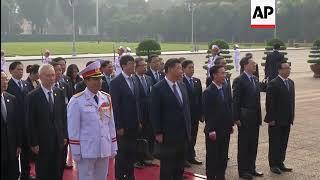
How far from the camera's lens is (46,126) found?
5.56 meters

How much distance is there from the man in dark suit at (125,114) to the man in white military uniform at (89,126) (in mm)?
1419

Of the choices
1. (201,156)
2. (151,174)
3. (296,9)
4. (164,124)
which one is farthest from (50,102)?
(296,9)

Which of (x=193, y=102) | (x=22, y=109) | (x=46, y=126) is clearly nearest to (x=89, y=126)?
(x=46, y=126)

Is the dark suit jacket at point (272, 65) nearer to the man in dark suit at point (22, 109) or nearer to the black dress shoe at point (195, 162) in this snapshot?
the black dress shoe at point (195, 162)

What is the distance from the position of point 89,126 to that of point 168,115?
117 centimetres

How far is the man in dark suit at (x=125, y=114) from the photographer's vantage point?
6.51 m

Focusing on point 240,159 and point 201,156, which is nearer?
point 240,159

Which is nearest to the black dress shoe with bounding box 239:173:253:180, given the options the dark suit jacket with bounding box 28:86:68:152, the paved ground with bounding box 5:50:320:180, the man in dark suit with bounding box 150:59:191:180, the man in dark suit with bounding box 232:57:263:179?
the man in dark suit with bounding box 232:57:263:179

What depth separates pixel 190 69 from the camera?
7.57 meters

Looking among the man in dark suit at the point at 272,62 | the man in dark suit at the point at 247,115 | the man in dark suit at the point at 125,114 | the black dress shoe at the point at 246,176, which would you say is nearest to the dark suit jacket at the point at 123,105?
the man in dark suit at the point at 125,114

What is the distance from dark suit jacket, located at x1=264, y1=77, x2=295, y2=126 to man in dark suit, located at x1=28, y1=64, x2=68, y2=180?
3.29 meters

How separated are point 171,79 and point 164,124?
0.56m

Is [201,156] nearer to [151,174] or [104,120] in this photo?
[151,174]

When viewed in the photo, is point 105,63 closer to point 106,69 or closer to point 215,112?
point 106,69
